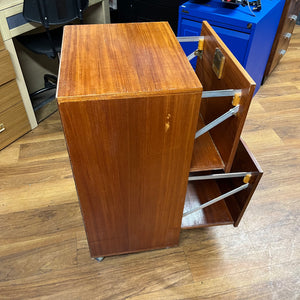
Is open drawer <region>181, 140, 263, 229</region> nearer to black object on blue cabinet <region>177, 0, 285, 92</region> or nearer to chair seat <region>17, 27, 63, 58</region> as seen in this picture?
black object on blue cabinet <region>177, 0, 285, 92</region>

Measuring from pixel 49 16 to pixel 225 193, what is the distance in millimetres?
1238

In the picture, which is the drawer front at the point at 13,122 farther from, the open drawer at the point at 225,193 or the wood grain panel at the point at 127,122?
the open drawer at the point at 225,193

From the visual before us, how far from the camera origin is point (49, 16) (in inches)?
60.5

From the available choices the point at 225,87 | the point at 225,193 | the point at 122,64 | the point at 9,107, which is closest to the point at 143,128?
the point at 122,64

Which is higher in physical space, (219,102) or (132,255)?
(219,102)

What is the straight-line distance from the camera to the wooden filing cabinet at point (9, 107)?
156 centimetres

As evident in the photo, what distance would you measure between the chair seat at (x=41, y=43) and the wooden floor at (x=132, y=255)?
568 mm

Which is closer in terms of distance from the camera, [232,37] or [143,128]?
[143,128]

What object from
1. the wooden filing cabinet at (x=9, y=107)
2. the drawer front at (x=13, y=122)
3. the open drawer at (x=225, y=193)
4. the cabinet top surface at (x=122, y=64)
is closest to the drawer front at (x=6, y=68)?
the wooden filing cabinet at (x=9, y=107)

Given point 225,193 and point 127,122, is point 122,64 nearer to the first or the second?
point 127,122

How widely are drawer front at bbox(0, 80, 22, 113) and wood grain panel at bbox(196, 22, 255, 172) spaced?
1.04 metres

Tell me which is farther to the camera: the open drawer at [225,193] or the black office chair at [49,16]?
the black office chair at [49,16]

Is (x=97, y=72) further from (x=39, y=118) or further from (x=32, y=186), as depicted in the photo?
(x=39, y=118)

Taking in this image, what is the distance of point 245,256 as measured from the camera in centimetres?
130
